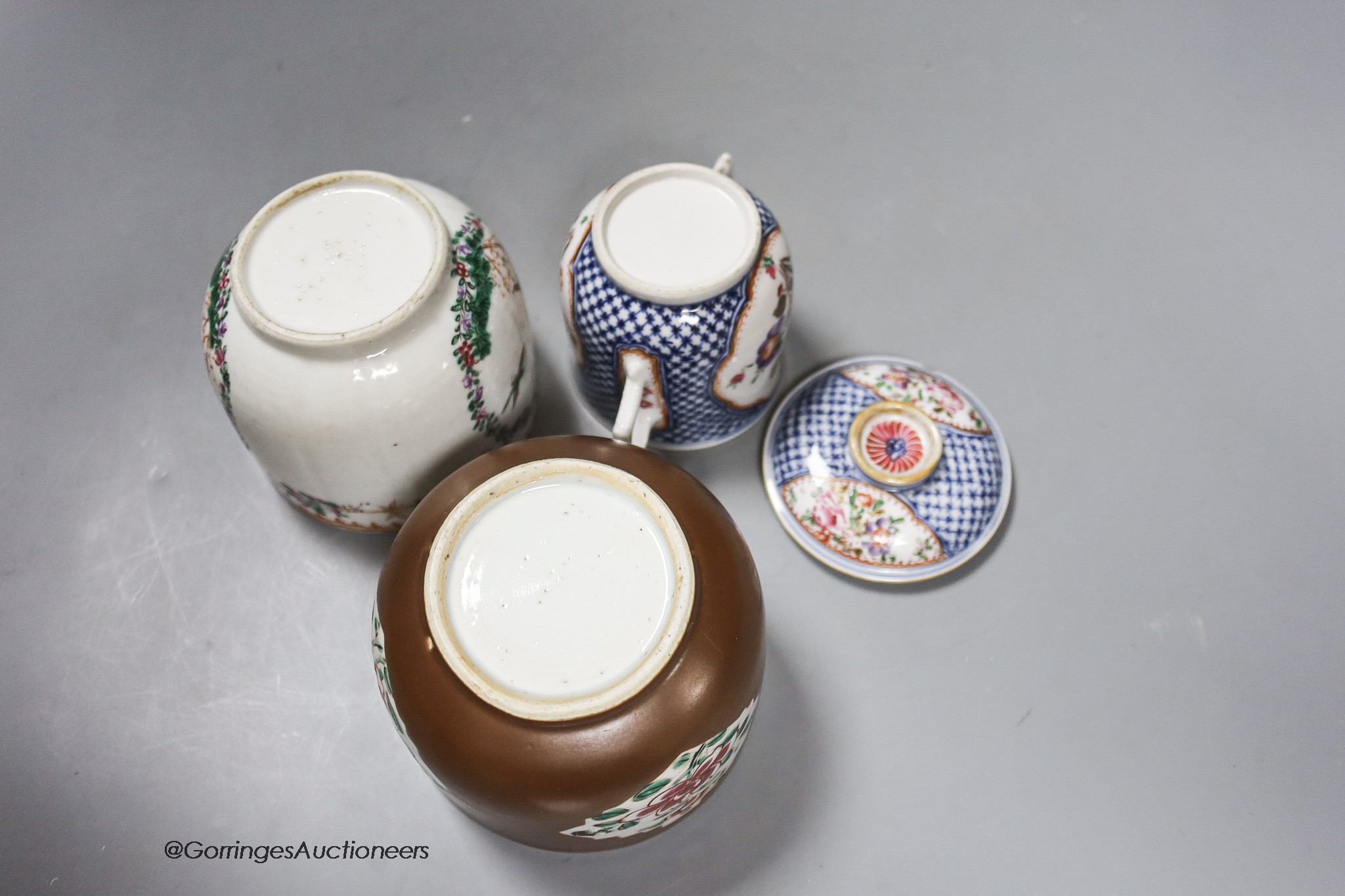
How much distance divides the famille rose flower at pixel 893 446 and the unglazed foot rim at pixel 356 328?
1.49ft

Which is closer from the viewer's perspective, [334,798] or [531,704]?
[531,704]

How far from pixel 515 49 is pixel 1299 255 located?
40.0 inches

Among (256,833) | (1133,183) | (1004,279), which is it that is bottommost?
(256,833)

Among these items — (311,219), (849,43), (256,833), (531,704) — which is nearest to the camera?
(531,704)

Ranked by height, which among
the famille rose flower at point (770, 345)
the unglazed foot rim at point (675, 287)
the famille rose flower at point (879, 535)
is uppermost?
the unglazed foot rim at point (675, 287)

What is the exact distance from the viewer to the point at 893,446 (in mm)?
1002

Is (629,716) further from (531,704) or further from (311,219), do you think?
(311,219)

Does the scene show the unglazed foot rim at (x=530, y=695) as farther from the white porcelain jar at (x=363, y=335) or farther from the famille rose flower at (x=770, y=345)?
the famille rose flower at (x=770, y=345)

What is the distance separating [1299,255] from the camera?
4.02 ft

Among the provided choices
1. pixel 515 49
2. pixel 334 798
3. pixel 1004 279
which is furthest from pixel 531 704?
pixel 515 49

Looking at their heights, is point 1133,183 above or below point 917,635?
above

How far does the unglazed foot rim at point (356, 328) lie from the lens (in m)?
0.74

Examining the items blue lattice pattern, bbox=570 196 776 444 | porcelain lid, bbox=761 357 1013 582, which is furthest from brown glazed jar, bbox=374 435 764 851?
porcelain lid, bbox=761 357 1013 582

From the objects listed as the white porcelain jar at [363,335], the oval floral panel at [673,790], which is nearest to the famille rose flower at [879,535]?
the oval floral panel at [673,790]
